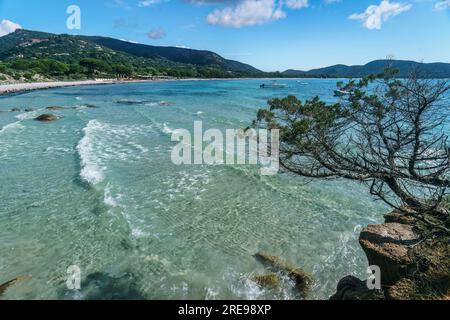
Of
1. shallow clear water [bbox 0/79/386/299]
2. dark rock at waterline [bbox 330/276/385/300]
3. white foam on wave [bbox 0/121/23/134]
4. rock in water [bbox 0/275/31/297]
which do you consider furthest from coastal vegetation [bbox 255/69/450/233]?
white foam on wave [bbox 0/121/23/134]

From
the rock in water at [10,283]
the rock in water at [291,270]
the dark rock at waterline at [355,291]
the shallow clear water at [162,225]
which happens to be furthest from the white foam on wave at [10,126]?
the dark rock at waterline at [355,291]

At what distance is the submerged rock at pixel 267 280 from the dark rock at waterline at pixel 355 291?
166cm

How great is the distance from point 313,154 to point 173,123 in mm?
27391

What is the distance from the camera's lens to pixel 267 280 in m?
8.77

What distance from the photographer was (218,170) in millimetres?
18484

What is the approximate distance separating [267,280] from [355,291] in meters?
2.44

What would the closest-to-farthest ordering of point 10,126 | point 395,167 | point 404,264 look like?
point 404,264, point 395,167, point 10,126

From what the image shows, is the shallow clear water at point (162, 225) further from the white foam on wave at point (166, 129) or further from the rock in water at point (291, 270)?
the white foam on wave at point (166, 129)

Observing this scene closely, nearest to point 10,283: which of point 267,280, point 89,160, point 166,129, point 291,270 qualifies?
point 267,280

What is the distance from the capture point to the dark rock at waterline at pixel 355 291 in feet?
21.2

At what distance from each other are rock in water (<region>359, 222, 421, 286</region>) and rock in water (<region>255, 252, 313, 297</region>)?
188cm

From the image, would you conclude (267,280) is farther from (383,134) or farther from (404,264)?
(383,134)
